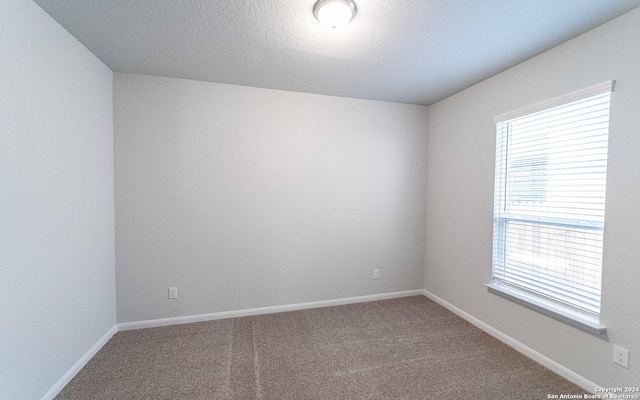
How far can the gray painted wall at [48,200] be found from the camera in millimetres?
1421

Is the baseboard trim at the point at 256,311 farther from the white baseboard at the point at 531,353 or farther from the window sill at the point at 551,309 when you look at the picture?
the window sill at the point at 551,309

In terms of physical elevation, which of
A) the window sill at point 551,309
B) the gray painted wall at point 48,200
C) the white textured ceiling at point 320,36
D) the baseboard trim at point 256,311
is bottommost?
the baseboard trim at point 256,311

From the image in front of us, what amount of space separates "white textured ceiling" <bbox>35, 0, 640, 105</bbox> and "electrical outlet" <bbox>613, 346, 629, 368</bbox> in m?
2.17

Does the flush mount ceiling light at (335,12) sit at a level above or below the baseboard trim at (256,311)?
→ above

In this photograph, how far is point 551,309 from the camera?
1970 millimetres

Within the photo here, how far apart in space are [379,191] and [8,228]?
3195 mm

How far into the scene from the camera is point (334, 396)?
1.72 m

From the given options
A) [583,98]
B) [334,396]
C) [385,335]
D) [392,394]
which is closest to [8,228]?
[334,396]

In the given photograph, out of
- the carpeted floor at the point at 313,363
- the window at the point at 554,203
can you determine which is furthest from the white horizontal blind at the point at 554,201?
the carpeted floor at the point at 313,363

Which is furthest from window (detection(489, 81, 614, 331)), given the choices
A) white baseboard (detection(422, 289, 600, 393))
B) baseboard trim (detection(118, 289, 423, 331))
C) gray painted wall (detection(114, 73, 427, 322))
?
baseboard trim (detection(118, 289, 423, 331))

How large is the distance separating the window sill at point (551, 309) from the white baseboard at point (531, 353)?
36cm

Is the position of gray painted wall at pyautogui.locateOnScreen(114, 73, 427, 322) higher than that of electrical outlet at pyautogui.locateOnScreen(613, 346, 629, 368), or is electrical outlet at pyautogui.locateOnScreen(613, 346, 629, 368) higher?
gray painted wall at pyautogui.locateOnScreen(114, 73, 427, 322)

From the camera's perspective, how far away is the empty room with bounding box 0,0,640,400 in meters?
1.60

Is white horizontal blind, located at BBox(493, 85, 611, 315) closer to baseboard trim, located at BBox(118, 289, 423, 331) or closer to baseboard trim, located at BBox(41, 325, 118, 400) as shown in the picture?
baseboard trim, located at BBox(118, 289, 423, 331)
